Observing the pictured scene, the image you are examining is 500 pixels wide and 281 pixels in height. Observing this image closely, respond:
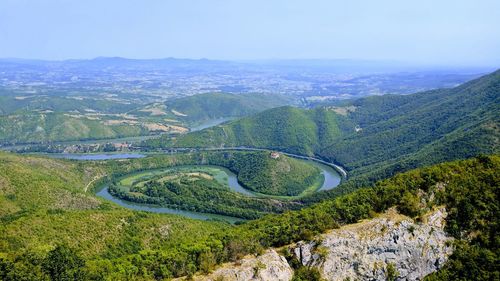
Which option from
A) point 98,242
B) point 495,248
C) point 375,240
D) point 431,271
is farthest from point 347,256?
point 98,242

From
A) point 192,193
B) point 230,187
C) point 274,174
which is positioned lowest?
point 230,187

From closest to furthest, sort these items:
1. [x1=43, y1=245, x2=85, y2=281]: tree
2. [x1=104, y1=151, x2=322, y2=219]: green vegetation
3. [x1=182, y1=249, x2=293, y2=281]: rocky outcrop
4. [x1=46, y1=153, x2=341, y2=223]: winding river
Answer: [x1=43, y1=245, x2=85, y2=281]: tree < [x1=182, y1=249, x2=293, y2=281]: rocky outcrop < [x1=46, y1=153, x2=341, y2=223]: winding river < [x1=104, y1=151, x2=322, y2=219]: green vegetation

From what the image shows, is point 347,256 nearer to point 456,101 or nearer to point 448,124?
point 448,124

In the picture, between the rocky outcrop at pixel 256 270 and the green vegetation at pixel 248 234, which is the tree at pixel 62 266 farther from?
the rocky outcrop at pixel 256 270

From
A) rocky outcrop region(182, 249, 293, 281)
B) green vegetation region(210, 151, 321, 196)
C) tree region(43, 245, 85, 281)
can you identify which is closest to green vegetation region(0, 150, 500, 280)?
tree region(43, 245, 85, 281)

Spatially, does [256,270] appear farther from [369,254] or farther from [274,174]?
[274,174]

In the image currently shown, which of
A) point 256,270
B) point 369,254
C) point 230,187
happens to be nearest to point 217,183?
point 230,187

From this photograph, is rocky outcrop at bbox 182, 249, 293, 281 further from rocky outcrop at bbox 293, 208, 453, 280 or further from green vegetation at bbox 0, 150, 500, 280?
rocky outcrop at bbox 293, 208, 453, 280
